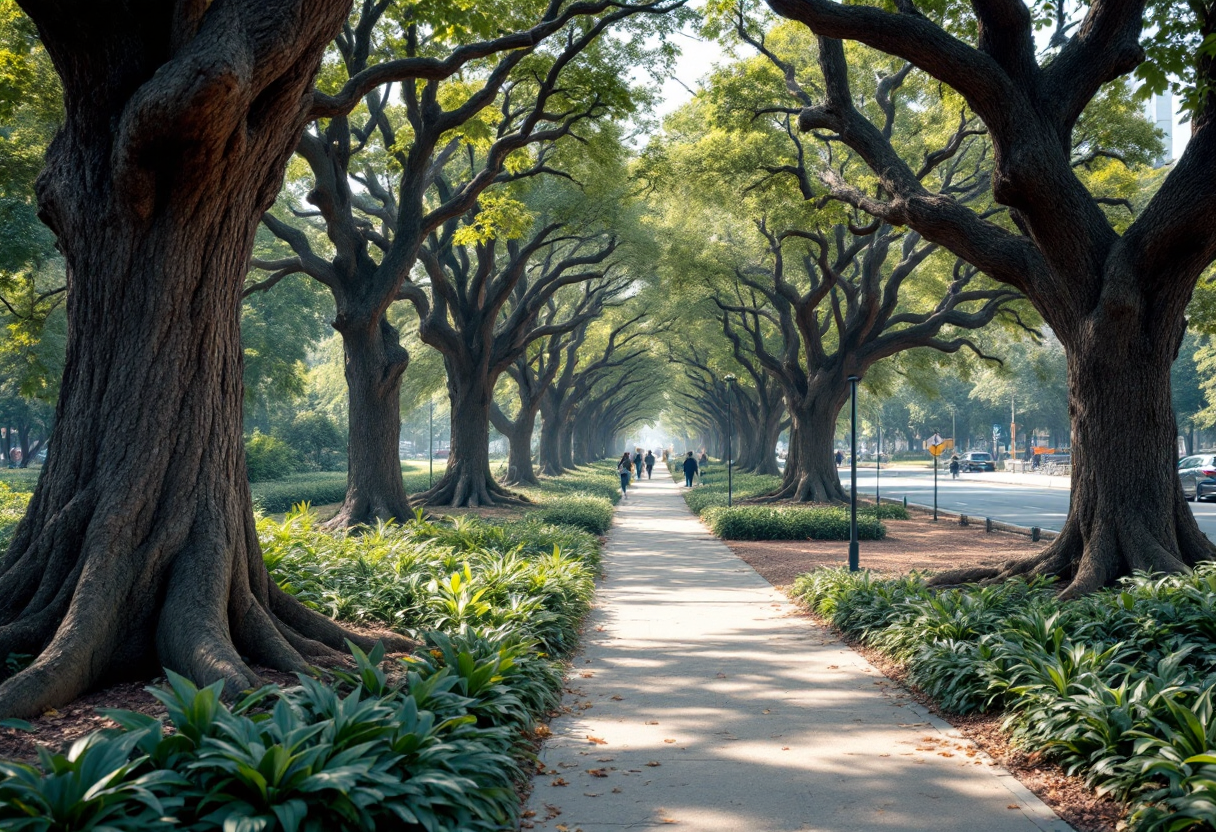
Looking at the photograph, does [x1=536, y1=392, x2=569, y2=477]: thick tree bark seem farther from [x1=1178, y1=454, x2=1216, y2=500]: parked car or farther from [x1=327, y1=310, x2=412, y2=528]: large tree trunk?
[x1=327, y1=310, x2=412, y2=528]: large tree trunk

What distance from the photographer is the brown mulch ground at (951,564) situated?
490 centimetres

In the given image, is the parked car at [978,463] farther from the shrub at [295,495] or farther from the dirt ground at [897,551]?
the shrub at [295,495]

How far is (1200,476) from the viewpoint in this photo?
33.0 meters

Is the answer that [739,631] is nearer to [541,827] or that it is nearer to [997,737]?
[997,737]

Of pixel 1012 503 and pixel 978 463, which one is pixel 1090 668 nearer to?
pixel 1012 503

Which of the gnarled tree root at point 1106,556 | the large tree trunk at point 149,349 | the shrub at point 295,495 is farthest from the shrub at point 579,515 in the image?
the large tree trunk at point 149,349

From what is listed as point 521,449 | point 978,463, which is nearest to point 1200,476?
point 521,449

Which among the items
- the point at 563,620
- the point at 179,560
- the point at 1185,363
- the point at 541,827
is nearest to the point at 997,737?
the point at 541,827

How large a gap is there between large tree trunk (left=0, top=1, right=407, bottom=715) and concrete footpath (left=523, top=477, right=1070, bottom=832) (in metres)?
2.10

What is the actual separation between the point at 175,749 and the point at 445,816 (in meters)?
1.17

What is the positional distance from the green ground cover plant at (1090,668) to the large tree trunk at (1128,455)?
84cm

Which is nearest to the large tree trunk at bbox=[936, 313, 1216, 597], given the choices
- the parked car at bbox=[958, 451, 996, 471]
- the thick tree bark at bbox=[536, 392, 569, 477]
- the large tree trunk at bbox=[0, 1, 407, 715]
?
the large tree trunk at bbox=[0, 1, 407, 715]

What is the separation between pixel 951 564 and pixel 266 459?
28.7 m

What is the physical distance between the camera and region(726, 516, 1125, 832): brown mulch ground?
4.90 metres
